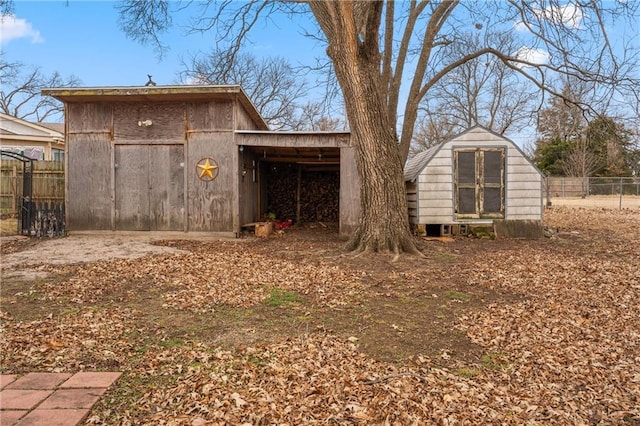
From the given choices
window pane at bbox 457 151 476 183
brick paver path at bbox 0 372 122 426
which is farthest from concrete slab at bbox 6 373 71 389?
window pane at bbox 457 151 476 183

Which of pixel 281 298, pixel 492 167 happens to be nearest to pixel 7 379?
pixel 281 298

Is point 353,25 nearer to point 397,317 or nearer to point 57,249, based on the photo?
point 397,317

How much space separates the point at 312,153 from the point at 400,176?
4475 mm

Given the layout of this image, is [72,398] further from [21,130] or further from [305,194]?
[21,130]

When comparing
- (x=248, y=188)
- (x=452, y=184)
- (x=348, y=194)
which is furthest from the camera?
(x=248, y=188)

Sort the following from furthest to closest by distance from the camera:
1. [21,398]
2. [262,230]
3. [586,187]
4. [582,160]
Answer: [582,160] → [586,187] → [262,230] → [21,398]

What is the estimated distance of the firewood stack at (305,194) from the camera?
1277 cm

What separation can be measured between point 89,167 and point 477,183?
29.7 ft

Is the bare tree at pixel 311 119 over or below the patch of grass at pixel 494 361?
over

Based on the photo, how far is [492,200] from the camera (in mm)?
9438

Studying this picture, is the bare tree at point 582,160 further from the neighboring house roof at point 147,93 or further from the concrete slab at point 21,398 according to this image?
the concrete slab at point 21,398

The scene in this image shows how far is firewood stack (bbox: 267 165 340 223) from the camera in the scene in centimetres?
1277

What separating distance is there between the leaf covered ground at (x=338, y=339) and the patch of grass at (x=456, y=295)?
33 millimetres

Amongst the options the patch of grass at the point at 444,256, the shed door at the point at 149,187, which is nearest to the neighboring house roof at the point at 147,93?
the shed door at the point at 149,187
